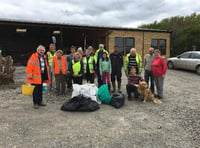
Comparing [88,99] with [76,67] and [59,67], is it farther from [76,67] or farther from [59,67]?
A: [59,67]

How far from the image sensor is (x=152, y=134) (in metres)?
3.05

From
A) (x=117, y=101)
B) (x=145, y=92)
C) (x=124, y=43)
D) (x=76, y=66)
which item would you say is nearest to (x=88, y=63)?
(x=76, y=66)

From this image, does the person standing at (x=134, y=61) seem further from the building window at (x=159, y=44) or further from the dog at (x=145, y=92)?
the building window at (x=159, y=44)

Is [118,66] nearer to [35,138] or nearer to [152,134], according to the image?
[152,134]

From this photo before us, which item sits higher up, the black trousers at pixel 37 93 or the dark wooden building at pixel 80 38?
the dark wooden building at pixel 80 38

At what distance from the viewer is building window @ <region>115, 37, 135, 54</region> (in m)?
14.7

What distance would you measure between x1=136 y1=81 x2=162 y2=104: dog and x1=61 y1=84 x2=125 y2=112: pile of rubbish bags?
0.75 meters

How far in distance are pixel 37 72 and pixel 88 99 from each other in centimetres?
157

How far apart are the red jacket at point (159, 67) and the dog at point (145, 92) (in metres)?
0.58

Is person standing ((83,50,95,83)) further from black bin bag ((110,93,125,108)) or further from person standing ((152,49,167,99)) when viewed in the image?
person standing ((152,49,167,99))

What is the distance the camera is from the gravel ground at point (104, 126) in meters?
2.75

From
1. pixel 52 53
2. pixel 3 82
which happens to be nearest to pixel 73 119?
pixel 52 53

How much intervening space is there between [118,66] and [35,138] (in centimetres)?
367

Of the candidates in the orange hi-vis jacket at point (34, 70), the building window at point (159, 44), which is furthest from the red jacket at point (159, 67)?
the building window at point (159, 44)
